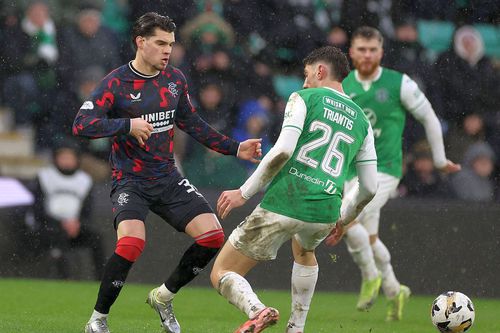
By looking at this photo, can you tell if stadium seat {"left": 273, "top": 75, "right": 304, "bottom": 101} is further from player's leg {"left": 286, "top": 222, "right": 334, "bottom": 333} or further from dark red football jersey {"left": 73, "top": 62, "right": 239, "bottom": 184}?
player's leg {"left": 286, "top": 222, "right": 334, "bottom": 333}

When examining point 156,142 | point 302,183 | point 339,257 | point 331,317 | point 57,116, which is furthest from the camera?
point 57,116

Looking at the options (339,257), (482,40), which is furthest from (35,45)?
(482,40)

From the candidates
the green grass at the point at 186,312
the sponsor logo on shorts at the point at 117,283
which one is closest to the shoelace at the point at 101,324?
the sponsor logo on shorts at the point at 117,283

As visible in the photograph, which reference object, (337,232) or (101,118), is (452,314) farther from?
(101,118)

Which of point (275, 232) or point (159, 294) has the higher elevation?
point (275, 232)

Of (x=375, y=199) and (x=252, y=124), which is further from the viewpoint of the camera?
(x=252, y=124)

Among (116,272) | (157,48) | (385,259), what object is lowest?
(385,259)

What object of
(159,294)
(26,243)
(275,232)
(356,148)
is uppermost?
(356,148)

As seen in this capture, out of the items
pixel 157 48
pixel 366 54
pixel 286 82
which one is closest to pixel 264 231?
pixel 157 48

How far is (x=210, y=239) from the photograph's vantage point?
8250 millimetres

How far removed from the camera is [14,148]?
14594 millimetres

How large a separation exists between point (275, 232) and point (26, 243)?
→ 6.55m

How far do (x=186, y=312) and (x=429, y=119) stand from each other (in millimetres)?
2681

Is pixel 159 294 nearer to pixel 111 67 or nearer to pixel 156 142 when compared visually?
pixel 156 142
